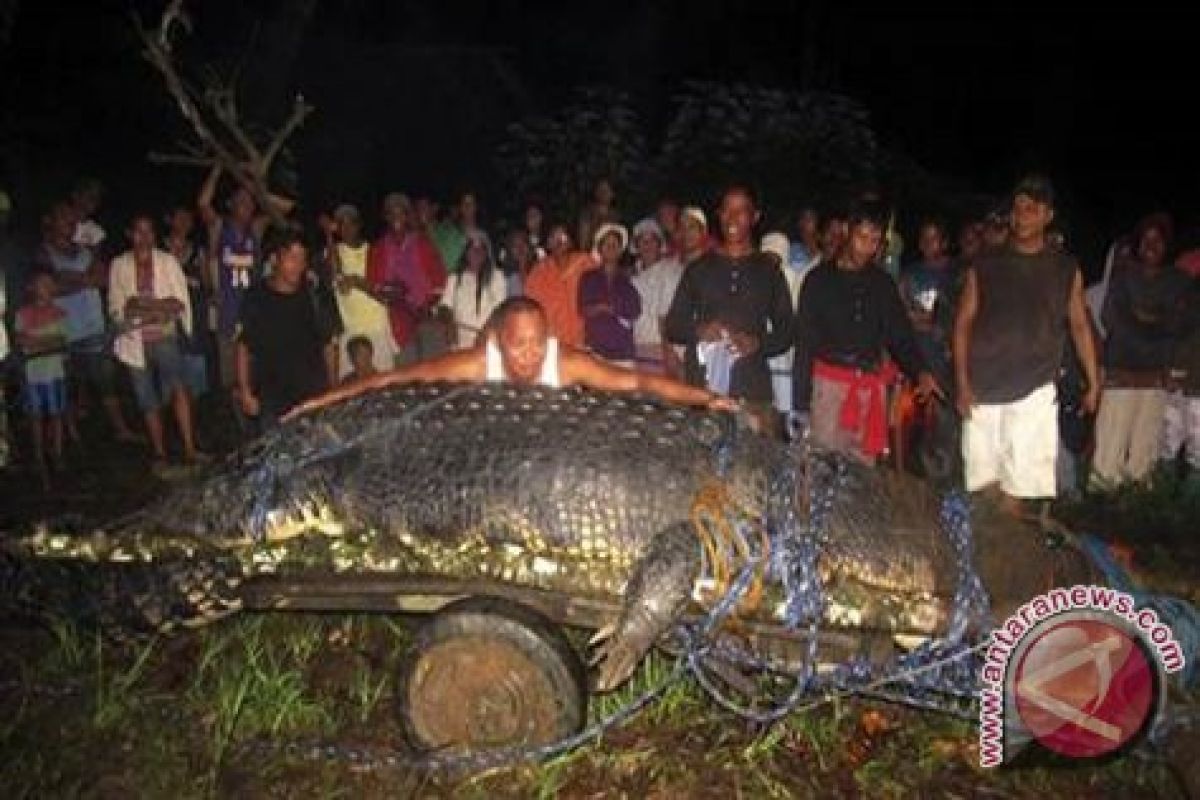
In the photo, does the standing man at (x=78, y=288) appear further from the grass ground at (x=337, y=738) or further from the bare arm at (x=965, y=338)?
the bare arm at (x=965, y=338)

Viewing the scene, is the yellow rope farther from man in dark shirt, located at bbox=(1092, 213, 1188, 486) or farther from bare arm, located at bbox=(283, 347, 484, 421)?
man in dark shirt, located at bbox=(1092, 213, 1188, 486)

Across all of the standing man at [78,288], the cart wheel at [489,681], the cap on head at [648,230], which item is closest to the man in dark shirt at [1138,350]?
the cap on head at [648,230]

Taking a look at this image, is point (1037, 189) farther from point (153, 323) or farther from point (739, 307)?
point (153, 323)

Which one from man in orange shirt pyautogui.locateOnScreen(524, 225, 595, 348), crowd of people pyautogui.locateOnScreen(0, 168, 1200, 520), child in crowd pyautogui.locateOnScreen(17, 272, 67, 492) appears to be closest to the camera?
crowd of people pyautogui.locateOnScreen(0, 168, 1200, 520)

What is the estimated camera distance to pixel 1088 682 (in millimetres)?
3594

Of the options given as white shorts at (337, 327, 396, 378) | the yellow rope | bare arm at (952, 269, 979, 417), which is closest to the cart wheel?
the yellow rope

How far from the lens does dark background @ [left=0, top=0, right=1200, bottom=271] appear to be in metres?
13.0

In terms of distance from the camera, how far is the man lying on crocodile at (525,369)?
14.6ft

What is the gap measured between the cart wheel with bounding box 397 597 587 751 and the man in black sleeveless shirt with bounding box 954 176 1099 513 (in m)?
2.70

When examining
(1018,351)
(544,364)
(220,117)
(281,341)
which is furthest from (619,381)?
(220,117)

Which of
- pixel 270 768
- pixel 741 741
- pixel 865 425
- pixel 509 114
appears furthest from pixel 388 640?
pixel 509 114

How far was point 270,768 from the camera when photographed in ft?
12.8

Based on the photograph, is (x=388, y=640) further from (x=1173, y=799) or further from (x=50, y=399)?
(x=50, y=399)

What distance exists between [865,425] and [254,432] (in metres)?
4.27
